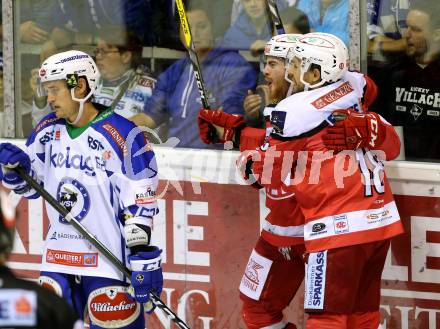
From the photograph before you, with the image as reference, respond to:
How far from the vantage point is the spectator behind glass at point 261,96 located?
6289 mm

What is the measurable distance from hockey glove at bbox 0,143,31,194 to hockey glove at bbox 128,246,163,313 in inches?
22.9

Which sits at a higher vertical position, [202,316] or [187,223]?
[187,223]

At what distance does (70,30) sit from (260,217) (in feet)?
4.39

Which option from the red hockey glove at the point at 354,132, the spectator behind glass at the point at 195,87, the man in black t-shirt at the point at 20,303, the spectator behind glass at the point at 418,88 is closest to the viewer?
the man in black t-shirt at the point at 20,303

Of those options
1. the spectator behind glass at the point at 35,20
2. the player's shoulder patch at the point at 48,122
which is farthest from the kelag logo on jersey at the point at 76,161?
the spectator behind glass at the point at 35,20

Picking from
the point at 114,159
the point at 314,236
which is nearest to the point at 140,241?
the point at 114,159

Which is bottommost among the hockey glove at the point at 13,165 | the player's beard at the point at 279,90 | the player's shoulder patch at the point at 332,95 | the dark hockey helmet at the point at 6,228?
the hockey glove at the point at 13,165

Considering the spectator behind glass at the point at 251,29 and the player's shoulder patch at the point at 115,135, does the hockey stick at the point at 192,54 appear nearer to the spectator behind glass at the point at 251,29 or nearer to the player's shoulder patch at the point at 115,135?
the spectator behind glass at the point at 251,29

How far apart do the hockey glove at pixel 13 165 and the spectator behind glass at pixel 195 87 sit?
3.33ft

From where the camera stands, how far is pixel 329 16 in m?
6.22

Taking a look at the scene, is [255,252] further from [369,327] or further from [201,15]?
[201,15]

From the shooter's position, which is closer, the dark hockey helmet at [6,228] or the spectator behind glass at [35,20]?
the dark hockey helmet at [6,228]

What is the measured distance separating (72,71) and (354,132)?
1.18 metres

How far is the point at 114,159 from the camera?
567cm
